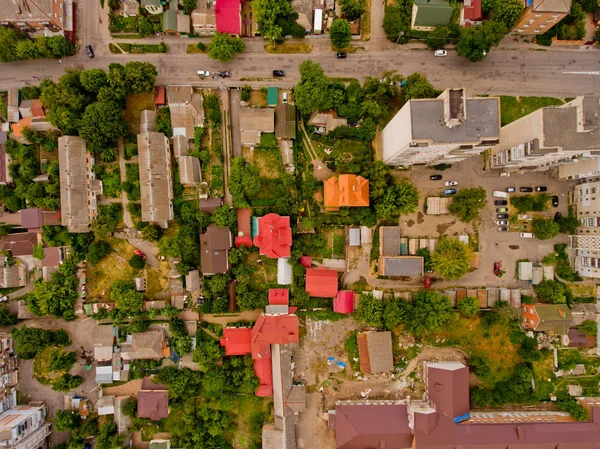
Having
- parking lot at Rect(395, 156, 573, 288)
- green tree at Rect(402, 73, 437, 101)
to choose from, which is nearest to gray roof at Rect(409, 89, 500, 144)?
green tree at Rect(402, 73, 437, 101)

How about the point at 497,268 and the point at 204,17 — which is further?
the point at 497,268

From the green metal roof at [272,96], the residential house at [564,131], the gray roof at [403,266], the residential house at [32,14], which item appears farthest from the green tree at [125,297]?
the residential house at [564,131]

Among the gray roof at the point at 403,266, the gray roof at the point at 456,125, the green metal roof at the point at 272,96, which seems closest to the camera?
the gray roof at the point at 456,125

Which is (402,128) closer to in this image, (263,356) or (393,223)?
(393,223)

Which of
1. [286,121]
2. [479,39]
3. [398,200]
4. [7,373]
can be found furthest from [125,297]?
[479,39]

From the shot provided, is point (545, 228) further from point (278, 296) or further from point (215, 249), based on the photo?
point (215, 249)

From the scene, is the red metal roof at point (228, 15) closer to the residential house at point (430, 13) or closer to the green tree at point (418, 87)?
the residential house at point (430, 13)

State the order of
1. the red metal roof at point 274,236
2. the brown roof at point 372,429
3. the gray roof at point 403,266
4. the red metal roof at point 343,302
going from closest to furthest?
the brown roof at point 372,429
the red metal roof at point 274,236
the gray roof at point 403,266
the red metal roof at point 343,302
